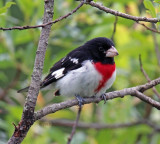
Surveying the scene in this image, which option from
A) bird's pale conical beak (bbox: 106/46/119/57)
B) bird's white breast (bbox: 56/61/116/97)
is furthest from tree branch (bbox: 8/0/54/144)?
bird's pale conical beak (bbox: 106/46/119/57)

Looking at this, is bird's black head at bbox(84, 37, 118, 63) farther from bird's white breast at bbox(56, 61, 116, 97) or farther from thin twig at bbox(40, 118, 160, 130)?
thin twig at bbox(40, 118, 160, 130)

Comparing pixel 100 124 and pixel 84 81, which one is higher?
pixel 100 124

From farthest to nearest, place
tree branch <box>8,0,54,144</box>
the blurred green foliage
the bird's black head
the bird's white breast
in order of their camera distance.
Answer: the blurred green foliage, the bird's black head, the bird's white breast, tree branch <box>8,0,54,144</box>

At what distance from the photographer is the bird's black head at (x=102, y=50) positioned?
Answer: 9.06ft

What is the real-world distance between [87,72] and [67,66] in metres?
0.25

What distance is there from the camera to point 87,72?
2.64 metres

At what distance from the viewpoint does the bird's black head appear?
109 inches

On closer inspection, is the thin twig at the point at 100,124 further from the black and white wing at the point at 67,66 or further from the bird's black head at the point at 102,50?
the bird's black head at the point at 102,50

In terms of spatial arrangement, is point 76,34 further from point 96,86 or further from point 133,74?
point 96,86

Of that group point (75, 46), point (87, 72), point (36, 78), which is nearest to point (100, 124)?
point (75, 46)

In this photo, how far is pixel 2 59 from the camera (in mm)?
3330

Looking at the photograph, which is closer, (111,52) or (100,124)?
(111,52)

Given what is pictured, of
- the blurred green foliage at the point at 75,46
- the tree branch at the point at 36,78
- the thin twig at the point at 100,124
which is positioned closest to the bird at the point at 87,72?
the blurred green foliage at the point at 75,46

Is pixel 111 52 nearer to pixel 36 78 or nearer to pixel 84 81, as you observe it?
pixel 84 81
